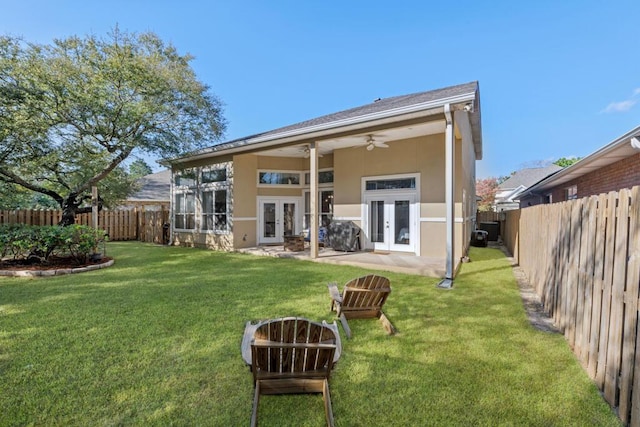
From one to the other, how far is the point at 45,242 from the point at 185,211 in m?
5.94

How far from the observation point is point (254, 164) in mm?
11781

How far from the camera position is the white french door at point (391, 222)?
953 centimetres

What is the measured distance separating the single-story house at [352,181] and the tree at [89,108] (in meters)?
1.62

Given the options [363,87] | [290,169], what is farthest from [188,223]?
[363,87]

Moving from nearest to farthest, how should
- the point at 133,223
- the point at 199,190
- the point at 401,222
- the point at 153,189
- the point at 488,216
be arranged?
the point at 401,222, the point at 199,190, the point at 133,223, the point at 488,216, the point at 153,189

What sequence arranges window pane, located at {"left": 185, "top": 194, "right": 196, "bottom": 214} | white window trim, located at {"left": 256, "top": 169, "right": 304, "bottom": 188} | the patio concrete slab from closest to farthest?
the patio concrete slab → white window trim, located at {"left": 256, "top": 169, "right": 304, "bottom": 188} → window pane, located at {"left": 185, "top": 194, "right": 196, "bottom": 214}

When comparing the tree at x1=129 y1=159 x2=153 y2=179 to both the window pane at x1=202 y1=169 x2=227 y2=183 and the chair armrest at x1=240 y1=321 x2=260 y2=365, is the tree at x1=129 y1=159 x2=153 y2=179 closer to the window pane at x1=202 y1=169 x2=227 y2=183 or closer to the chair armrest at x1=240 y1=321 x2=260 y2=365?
the window pane at x1=202 y1=169 x2=227 y2=183

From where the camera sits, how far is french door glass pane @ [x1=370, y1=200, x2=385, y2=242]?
10.2 metres

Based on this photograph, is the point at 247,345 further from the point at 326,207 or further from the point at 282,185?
the point at 282,185

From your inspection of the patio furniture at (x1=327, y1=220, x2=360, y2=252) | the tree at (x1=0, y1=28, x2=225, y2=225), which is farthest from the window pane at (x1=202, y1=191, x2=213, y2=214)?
the patio furniture at (x1=327, y1=220, x2=360, y2=252)

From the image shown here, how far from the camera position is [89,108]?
9141 mm

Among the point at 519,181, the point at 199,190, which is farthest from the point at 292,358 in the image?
the point at 519,181

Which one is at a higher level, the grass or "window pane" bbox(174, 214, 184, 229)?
"window pane" bbox(174, 214, 184, 229)

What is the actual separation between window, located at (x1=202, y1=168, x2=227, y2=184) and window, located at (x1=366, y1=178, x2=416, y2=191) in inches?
222
